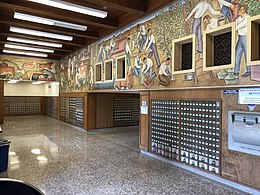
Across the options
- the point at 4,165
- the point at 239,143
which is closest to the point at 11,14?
the point at 4,165

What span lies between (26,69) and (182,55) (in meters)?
9.69

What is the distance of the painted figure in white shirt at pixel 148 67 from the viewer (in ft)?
16.0

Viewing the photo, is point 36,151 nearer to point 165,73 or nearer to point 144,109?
point 144,109

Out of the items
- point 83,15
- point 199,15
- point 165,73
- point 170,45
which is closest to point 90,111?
point 83,15

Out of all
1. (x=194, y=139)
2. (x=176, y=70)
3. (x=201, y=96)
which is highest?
(x=176, y=70)

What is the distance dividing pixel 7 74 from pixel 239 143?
36.7 feet

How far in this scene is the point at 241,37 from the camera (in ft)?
10.3

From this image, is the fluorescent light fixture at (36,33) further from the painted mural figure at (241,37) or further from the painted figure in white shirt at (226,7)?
the painted mural figure at (241,37)

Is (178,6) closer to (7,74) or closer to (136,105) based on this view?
(136,105)

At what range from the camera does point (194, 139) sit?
13.1 feet

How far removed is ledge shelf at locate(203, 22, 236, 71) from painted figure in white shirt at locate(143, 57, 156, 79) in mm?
1433

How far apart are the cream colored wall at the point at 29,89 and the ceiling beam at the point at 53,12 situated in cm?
748

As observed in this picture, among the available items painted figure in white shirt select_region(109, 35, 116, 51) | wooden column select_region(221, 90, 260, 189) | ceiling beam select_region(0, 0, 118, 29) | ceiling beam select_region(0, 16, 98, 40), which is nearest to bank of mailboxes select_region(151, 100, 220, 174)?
wooden column select_region(221, 90, 260, 189)

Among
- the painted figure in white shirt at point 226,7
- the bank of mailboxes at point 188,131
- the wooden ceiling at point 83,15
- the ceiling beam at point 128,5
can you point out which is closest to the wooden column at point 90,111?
the wooden ceiling at point 83,15
